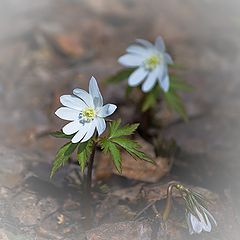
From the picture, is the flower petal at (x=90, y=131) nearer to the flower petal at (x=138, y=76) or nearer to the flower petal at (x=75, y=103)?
the flower petal at (x=75, y=103)

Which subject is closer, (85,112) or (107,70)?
(85,112)

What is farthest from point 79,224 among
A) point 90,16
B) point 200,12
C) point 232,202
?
point 200,12

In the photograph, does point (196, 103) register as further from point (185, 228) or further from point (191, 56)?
point (185, 228)

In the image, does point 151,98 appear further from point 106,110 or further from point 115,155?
point 115,155

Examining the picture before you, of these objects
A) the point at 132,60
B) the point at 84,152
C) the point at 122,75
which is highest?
the point at 84,152

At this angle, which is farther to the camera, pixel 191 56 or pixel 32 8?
pixel 32 8

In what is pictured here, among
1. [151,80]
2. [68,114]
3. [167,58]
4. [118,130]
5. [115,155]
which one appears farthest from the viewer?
[151,80]

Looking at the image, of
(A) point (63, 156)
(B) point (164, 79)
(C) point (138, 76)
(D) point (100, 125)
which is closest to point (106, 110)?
(D) point (100, 125)
